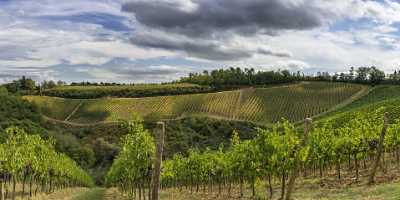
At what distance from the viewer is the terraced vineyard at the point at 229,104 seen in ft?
433

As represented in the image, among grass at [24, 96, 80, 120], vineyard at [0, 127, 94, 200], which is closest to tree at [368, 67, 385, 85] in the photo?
grass at [24, 96, 80, 120]

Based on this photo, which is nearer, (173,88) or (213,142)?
(213,142)

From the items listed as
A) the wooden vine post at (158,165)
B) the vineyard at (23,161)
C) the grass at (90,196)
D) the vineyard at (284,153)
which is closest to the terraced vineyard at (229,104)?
the vineyard at (23,161)

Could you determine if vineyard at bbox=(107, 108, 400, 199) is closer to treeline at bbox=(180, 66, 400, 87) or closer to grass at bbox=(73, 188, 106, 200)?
grass at bbox=(73, 188, 106, 200)

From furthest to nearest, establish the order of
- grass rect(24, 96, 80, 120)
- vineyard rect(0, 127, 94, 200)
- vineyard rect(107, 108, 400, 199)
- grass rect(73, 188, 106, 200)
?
grass rect(24, 96, 80, 120) → grass rect(73, 188, 106, 200) → vineyard rect(0, 127, 94, 200) → vineyard rect(107, 108, 400, 199)

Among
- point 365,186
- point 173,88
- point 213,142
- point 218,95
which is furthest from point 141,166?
point 173,88

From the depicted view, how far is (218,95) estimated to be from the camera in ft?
500

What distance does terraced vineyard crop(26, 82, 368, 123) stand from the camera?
132000mm

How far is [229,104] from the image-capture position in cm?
14275

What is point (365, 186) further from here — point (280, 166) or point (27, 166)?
point (27, 166)

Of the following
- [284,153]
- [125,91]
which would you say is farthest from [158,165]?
[125,91]

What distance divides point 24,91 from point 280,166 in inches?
6372

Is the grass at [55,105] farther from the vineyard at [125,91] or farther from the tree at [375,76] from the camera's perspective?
the tree at [375,76]

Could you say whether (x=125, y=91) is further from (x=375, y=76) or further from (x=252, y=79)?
(x=375, y=76)
